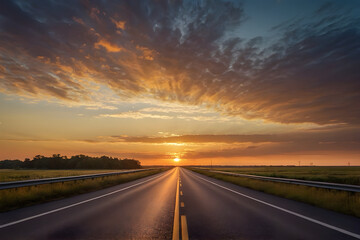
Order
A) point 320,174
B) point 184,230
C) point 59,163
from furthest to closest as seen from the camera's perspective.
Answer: point 59,163 → point 320,174 → point 184,230

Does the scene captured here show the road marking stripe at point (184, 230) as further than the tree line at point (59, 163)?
No

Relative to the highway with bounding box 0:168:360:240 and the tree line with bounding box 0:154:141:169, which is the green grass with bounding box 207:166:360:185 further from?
the tree line with bounding box 0:154:141:169

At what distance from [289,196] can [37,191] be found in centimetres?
A: 1402

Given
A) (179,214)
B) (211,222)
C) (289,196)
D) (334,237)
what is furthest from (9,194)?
(289,196)

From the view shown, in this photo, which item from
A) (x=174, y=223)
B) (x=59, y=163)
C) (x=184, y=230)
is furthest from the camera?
(x=59, y=163)

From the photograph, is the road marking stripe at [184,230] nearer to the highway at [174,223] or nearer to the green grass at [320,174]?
the highway at [174,223]

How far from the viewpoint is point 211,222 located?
293 inches

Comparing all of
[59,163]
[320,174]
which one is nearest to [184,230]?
[320,174]

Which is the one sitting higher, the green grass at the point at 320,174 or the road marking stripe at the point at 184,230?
the green grass at the point at 320,174

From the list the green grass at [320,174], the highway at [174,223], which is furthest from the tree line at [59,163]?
the highway at [174,223]

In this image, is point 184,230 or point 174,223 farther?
point 174,223

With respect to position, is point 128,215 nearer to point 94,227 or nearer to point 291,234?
point 94,227

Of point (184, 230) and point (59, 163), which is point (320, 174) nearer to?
point (184, 230)

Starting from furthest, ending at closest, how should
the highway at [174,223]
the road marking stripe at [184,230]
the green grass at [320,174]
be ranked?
the green grass at [320,174] → the highway at [174,223] → the road marking stripe at [184,230]
